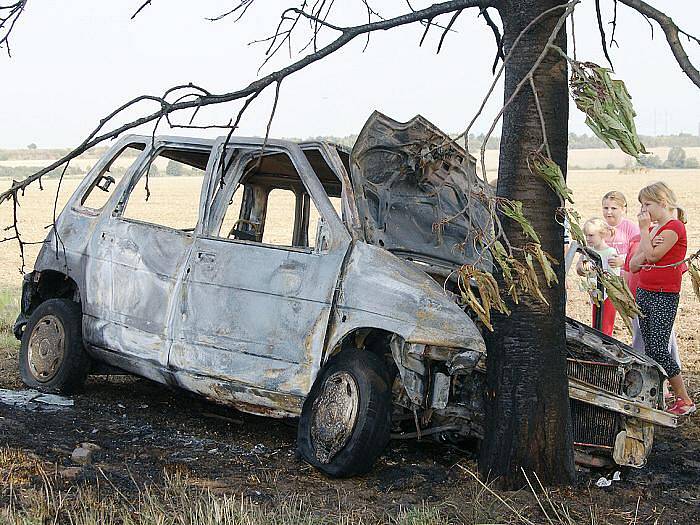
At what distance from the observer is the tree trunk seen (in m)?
5.80

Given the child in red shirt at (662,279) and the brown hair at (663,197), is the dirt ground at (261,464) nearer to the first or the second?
the child in red shirt at (662,279)

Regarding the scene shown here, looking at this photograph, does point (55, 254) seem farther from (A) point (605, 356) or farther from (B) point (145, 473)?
(A) point (605, 356)

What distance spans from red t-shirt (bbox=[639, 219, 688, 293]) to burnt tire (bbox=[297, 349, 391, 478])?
2764mm

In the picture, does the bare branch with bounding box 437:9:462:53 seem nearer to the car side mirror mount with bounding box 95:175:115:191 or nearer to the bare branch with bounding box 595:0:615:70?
the bare branch with bounding box 595:0:615:70

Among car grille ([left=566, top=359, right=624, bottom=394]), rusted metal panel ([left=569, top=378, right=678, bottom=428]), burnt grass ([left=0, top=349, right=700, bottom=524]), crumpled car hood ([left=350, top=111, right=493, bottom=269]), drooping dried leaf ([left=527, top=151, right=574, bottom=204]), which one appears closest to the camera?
drooping dried leaf ([left=527, top=151, right=574, bottom=204])

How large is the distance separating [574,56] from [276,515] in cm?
250

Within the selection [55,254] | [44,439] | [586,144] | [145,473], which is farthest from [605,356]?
[586,144]

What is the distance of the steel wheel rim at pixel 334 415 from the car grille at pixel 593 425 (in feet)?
4.54

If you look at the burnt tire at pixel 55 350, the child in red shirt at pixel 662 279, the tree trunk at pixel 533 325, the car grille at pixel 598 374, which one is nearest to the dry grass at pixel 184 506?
the tree trunk at pixel 533 325

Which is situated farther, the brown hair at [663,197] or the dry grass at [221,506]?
the brown hair at [663,197]

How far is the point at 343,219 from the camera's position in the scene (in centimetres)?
650

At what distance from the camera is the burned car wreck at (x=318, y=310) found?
6.06 meters

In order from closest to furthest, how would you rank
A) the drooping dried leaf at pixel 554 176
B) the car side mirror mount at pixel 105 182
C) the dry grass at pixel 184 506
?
the drooping dried leaf at pixel 554 176 → the dry grass at pixel 184 506 → the car side mirror mount at pixel 105 182

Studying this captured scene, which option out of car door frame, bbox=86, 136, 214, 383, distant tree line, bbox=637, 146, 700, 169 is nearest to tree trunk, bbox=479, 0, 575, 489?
car door frame, bbox=86, 136, 214, 383
